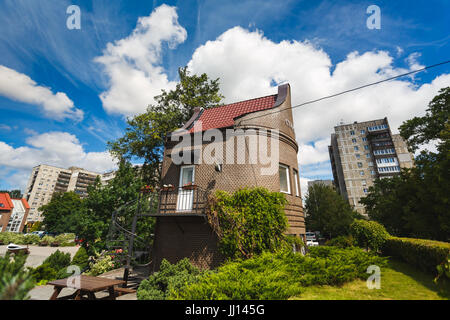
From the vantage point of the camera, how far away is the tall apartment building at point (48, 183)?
304ft

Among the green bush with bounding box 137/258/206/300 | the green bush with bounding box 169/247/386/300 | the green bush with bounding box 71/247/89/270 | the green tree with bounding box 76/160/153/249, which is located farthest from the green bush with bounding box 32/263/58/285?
the green bush with bounding box 169/247/386/300

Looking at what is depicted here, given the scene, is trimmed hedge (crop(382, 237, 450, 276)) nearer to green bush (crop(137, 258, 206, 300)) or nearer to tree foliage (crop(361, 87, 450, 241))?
tree foliage (crop(361, 87, 450, 241))

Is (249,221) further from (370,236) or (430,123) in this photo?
(430,123)

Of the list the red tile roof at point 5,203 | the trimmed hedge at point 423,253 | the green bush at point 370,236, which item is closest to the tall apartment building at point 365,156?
the green bush at point 370,236

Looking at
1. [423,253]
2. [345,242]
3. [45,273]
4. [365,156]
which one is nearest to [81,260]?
[45,273]

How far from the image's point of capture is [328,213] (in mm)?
29266

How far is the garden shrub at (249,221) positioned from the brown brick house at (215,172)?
2.17ft

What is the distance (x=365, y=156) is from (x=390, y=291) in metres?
59.3

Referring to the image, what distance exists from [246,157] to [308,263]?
16.0ft

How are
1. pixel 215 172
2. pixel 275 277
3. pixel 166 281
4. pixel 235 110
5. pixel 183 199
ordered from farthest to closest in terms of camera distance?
pixel 235 110 < pixel 183 199 < pixel 215 172 < pixel 166 281 < pixel 275 277

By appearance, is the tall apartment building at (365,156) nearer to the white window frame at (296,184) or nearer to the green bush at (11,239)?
the white window frame at (296,184)

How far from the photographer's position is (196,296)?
13.5 ft

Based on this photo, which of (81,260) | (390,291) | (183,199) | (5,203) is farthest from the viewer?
(5,203)
